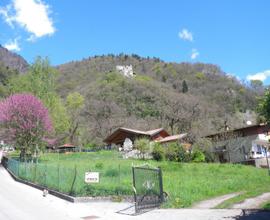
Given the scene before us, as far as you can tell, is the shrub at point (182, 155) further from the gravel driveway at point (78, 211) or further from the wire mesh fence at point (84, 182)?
the gravel driveway at point (78, 211)

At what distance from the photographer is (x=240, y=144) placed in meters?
55.8

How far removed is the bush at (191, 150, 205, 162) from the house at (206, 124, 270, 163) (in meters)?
6.89

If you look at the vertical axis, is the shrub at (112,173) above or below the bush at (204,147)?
below

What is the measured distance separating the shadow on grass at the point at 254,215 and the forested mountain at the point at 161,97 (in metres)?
47.3

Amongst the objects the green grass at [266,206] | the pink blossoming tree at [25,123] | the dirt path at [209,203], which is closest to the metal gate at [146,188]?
the dirt path at [209,203]

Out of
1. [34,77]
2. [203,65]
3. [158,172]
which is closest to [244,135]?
[34,77]

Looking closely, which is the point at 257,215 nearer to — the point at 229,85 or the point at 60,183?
the point at 60,183

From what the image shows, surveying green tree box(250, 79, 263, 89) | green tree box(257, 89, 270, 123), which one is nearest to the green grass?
green tree box(257, 89, 270, 123)

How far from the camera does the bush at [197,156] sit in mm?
49594

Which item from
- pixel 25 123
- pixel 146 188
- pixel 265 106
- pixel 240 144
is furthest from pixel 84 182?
pixel 240 144

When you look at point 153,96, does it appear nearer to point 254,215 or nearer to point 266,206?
point 266,206

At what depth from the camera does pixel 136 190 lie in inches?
677

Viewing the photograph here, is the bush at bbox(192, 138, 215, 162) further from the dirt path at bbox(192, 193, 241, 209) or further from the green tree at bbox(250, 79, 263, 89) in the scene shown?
the green tree at bbox(250, 79, 263, 89)

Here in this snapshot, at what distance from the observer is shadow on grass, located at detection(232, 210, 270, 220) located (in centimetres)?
1355
